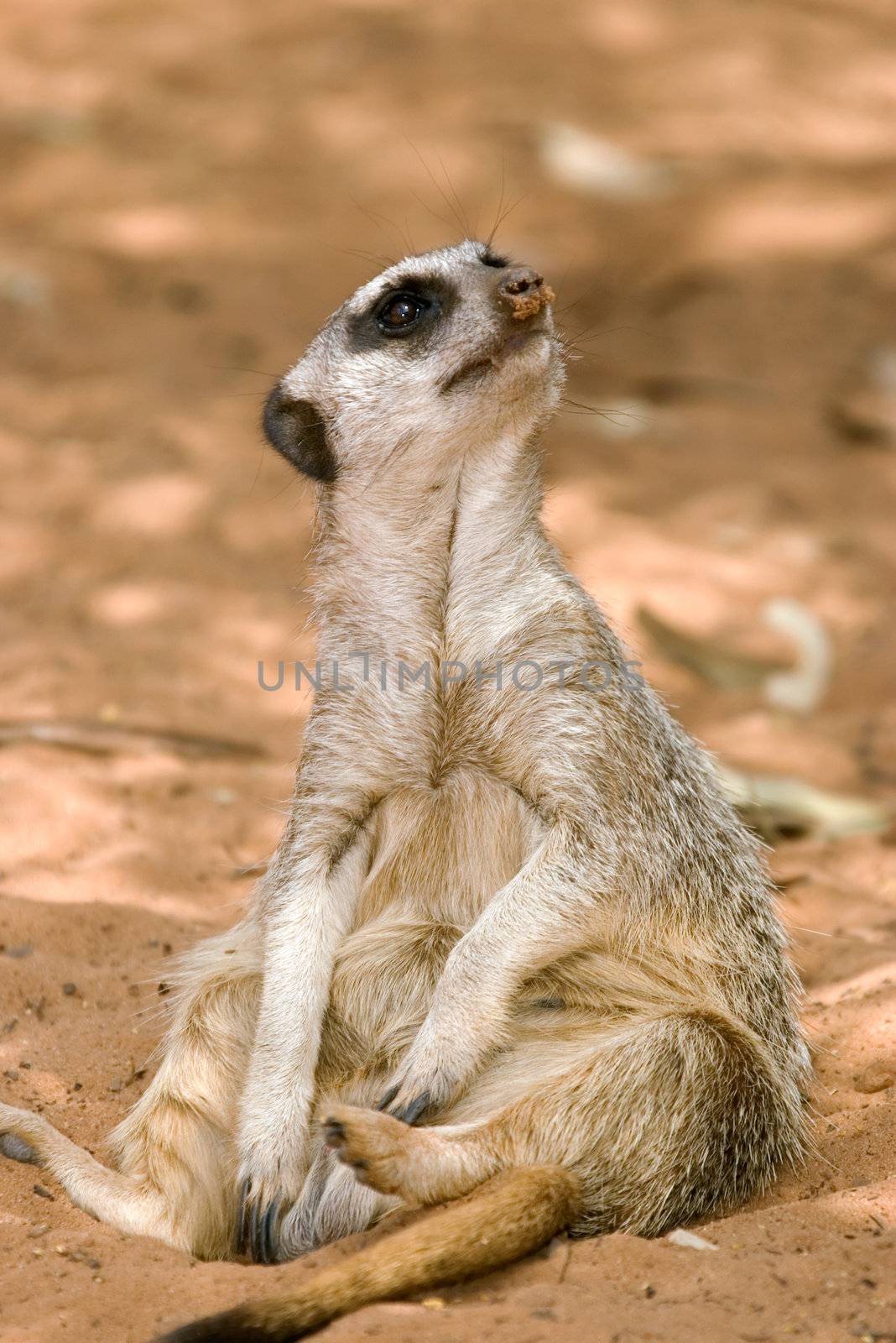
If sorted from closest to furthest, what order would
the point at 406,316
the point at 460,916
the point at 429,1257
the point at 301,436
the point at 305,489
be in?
1. the point at 429,1257
2. the point at 460,916
3. the point at 406,316
4. the point at 301,436
5. the point at 305,489

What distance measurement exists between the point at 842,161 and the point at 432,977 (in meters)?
6.79

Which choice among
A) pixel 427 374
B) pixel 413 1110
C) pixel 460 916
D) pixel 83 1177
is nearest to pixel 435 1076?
pixel 413 1110

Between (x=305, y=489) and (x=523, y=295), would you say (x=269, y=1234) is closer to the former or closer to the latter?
(x=305, y=489)

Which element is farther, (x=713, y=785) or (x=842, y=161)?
(x=842, y=161)

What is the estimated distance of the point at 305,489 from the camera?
3.53m

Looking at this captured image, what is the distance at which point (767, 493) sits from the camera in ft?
21.3

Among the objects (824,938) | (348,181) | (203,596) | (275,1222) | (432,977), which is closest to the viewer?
(275,1222)

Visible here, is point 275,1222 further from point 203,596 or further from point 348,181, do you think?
point 348,181

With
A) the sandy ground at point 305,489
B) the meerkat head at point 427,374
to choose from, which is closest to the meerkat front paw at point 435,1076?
the sandy ground at point 305,489

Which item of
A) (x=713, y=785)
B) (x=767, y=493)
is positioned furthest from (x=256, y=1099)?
(x=767, y=493)

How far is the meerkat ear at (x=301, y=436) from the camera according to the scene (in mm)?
3244

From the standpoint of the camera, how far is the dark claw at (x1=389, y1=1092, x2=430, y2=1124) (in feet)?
8.56

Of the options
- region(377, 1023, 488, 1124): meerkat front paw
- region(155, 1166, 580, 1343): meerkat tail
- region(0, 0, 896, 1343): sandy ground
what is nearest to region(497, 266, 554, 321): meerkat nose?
region(0, 0, 896, 1343): sandy ground

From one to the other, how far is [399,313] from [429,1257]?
1827mm
